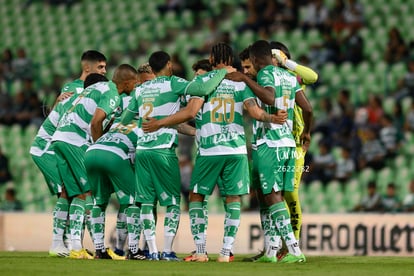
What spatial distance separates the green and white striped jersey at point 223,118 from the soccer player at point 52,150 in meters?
1.97

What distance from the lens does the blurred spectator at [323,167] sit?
19.4m

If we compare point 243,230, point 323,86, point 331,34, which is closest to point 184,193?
point 243,230

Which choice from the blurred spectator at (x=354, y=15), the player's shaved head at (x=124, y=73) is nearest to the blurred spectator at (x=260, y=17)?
the blurred spectator at (x=354, y=15)

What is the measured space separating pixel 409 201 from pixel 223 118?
22.3 feet

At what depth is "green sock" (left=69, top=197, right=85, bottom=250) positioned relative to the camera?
1297 centimetres

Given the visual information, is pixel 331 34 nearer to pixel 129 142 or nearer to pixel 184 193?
pixel 184 193

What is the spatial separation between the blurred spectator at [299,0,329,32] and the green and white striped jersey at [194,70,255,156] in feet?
36.4

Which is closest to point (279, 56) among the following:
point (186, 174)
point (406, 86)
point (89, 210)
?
point (89, 210)

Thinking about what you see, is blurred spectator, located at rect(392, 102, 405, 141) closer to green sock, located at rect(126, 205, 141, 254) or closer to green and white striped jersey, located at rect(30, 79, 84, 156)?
green and white striped jersey, located at rect(30, 79, 84, 156)

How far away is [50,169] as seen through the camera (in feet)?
45.0

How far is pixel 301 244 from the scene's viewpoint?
17.9 meters

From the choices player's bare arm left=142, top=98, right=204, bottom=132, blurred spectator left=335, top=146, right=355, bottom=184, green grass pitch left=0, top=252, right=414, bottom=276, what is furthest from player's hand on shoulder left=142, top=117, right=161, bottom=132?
blurred spectator left=335, top=146, right=355, bottom=184

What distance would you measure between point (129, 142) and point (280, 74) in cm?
206

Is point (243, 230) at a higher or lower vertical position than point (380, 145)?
lower
